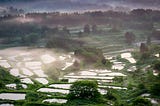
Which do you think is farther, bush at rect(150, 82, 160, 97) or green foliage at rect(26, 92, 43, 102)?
bush at rect(150, 82, 160, 97)

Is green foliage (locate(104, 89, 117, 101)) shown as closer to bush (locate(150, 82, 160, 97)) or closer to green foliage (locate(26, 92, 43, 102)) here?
bush (locate(150, 82, 160, 97))

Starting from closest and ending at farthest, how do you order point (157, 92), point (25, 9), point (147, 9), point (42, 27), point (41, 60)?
point (157, 92) < point (41, 60) < point (42, 27) < point (147, 9) < point (25, 9)

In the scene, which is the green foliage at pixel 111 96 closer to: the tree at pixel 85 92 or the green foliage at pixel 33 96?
the tree at pixel 85 92

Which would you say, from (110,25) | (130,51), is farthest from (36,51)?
(110,25)

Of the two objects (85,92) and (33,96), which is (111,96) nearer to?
(85,92)

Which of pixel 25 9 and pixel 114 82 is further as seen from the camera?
pixel 25 9

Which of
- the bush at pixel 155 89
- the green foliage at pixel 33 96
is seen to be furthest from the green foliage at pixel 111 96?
the green foliage at pixel 33 96

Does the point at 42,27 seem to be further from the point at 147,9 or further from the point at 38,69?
the point at 38,69

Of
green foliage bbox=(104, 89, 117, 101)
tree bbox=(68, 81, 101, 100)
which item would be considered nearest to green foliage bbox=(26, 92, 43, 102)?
tree bbox=(68, 81, 101, 100)

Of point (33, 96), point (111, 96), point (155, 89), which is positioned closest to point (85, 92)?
point (111, 96)

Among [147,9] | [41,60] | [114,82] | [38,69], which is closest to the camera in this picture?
[114,82]

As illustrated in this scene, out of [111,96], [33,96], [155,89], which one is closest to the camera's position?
[155,89]
